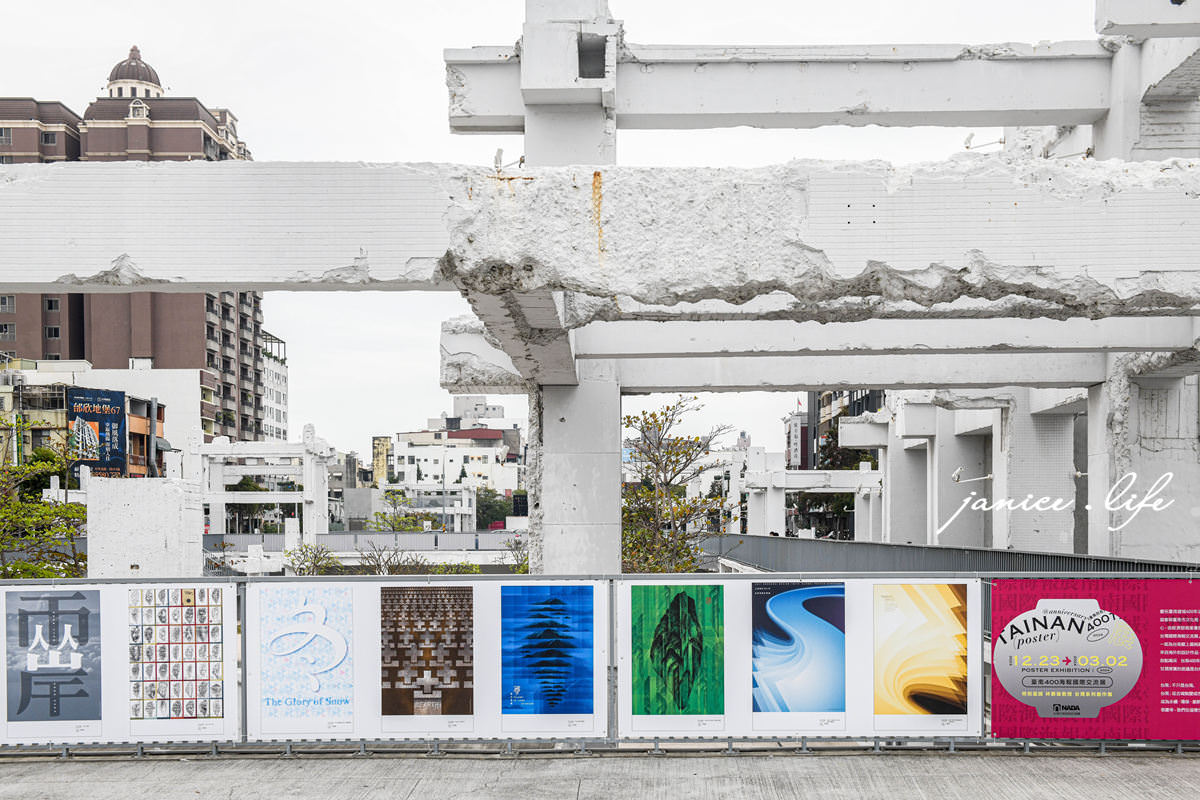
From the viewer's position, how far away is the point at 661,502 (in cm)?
2480

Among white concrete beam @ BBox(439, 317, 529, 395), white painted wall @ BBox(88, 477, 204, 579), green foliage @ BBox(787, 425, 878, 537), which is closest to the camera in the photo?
white concrete beam @ BBox(439, 317, 529, 395)

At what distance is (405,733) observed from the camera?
28.7 feet

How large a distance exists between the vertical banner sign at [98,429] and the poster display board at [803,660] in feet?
193

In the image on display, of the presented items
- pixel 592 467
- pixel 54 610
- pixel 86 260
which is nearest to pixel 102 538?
pixel 592 467

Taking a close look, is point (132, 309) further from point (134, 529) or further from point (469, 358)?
point (469, 358)

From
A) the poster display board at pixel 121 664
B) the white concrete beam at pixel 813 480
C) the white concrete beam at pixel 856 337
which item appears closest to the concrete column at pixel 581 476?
the white concrete beam at pixel 856 337

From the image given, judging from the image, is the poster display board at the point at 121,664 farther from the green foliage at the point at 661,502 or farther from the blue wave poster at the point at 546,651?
the green foliage at the point at 661,502

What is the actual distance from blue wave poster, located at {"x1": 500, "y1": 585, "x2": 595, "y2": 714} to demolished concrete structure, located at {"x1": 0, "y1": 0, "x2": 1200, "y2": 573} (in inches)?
84.9

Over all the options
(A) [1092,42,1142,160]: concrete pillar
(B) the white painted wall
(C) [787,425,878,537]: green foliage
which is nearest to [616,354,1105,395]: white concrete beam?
(A) [1092,42,1142,160]: concrete pillar

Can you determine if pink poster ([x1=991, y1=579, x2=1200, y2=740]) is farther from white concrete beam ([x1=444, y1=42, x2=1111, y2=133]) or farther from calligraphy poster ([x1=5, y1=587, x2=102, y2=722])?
calligraphy poster ([x1=5, y1=587, x2=102, y2=722])

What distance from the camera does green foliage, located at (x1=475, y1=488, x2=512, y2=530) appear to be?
118 meters

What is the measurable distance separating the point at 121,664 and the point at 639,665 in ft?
13.0

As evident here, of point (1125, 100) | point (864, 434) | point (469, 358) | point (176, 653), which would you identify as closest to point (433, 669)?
point (176, 653)

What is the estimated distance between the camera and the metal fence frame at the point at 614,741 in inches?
344
